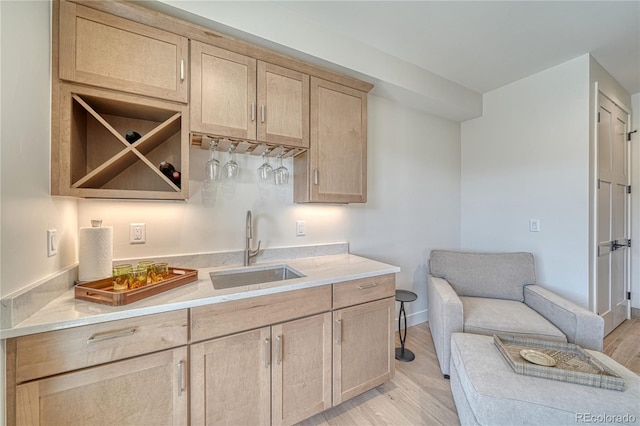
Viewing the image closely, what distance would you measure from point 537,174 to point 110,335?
3.47m

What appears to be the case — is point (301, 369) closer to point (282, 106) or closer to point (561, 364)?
point (561, 364)

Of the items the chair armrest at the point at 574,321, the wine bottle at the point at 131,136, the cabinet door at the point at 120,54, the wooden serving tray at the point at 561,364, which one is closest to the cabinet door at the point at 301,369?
the wooden serving tray at the point at 561,364

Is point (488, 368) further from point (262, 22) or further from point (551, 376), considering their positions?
point (262, 22)

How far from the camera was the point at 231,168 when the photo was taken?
5.63 feet

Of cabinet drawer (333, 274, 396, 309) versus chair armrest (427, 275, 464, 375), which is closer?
cabinet drawer (333, 274, 396, 309)

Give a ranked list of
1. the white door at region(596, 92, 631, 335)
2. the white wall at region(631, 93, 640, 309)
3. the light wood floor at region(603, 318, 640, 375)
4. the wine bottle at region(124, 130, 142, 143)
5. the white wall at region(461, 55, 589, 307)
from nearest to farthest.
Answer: the wine bottle at region(124, 130, 142, 143) → the light wood floor at region(603, 318, 640, 375) → the white wall at region(461, 55, 589, 307) → the white door at region(596, 92, 631, 335) → the white wall at region(631, 93, 640, 309)

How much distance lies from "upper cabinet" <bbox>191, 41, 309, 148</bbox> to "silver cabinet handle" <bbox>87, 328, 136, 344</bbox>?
105cm

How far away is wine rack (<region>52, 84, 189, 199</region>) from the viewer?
122cm

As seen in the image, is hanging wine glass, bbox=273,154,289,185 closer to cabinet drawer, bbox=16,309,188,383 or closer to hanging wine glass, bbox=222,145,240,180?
hanging wine glass, bbox=222,145,240,180

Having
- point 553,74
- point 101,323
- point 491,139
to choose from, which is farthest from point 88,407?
point 553,74

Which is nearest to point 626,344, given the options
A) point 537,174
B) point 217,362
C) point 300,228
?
point 537,174

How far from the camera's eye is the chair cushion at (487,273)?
2.29 meters

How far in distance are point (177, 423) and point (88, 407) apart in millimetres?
354

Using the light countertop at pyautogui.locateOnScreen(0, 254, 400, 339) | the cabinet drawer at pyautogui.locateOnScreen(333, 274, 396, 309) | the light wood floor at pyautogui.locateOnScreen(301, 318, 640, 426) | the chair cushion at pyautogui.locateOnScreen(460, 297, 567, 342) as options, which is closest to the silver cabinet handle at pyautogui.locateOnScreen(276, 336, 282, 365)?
the light countertop at pyautogui.locateOnScreen(0, 254, 400, 339)
